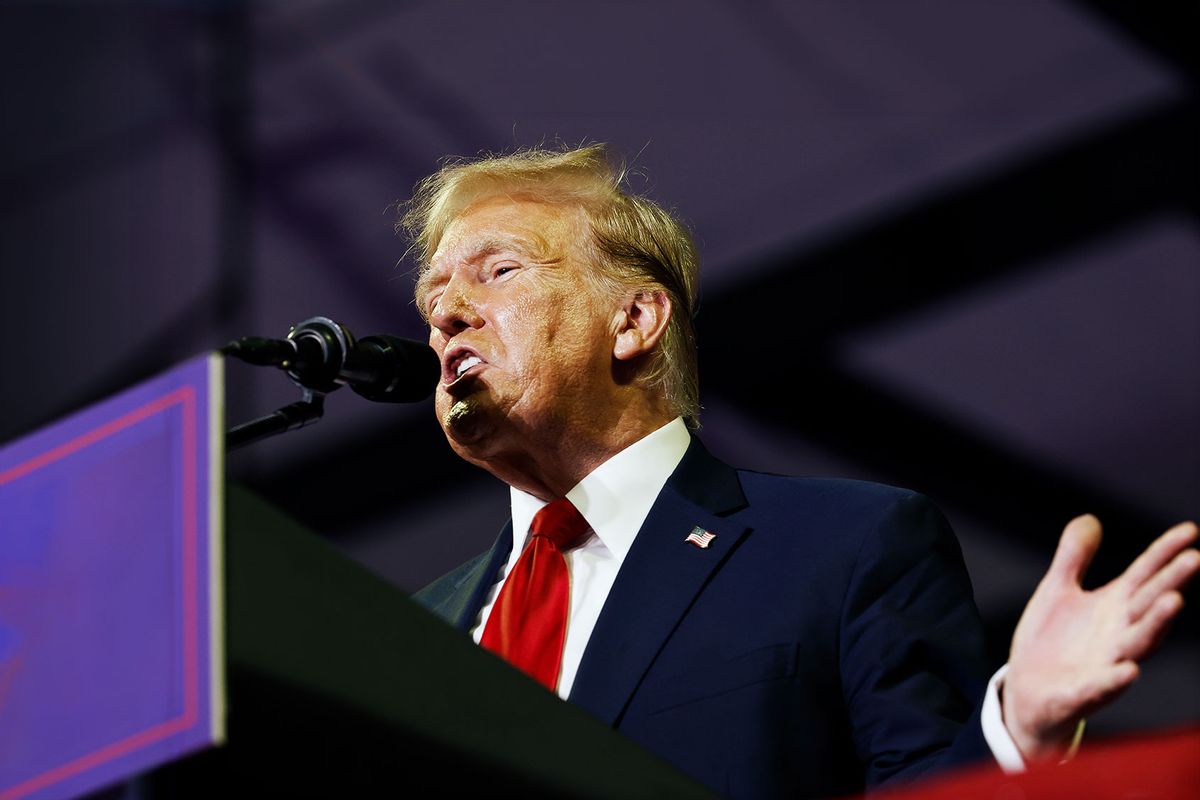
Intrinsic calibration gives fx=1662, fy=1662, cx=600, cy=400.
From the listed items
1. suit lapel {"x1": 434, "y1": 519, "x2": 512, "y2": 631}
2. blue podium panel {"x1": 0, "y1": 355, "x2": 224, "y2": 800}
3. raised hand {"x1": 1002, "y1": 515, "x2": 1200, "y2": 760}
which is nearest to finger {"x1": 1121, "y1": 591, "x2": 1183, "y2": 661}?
raised hand {"x1": 1002, "y1": 515, "x2": 1200, "y2": 760}

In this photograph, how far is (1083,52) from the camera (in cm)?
318

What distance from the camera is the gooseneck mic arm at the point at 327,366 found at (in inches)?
54.4

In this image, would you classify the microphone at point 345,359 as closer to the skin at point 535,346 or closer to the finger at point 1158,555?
the skin at point 535,346

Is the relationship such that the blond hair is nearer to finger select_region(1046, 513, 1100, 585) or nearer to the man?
A: the man

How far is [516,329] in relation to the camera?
209 centimetres

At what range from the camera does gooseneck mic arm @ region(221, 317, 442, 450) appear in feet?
4.53

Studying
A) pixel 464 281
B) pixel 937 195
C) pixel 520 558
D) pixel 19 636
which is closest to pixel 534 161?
pixel 464 281

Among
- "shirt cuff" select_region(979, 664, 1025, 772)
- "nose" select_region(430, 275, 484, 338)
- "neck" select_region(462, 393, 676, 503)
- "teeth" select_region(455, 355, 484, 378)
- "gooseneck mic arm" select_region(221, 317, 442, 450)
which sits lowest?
"shirt cuff" select_region(979, 664, 1025, 772)

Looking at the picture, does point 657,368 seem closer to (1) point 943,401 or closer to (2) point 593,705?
(2) point 593,705

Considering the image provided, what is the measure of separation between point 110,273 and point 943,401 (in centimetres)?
173

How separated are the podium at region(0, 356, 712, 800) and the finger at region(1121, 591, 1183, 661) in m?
0.31

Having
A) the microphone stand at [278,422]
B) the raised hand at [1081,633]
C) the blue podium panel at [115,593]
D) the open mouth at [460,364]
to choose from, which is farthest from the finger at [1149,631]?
the open mouth at [460,364]

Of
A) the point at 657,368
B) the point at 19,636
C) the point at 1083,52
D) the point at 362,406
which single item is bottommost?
the point at 19,636

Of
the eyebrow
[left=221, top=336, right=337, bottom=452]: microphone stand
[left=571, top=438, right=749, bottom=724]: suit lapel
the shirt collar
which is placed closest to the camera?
[left=221, top=336, right=337, bottom=452]: microphone stand
